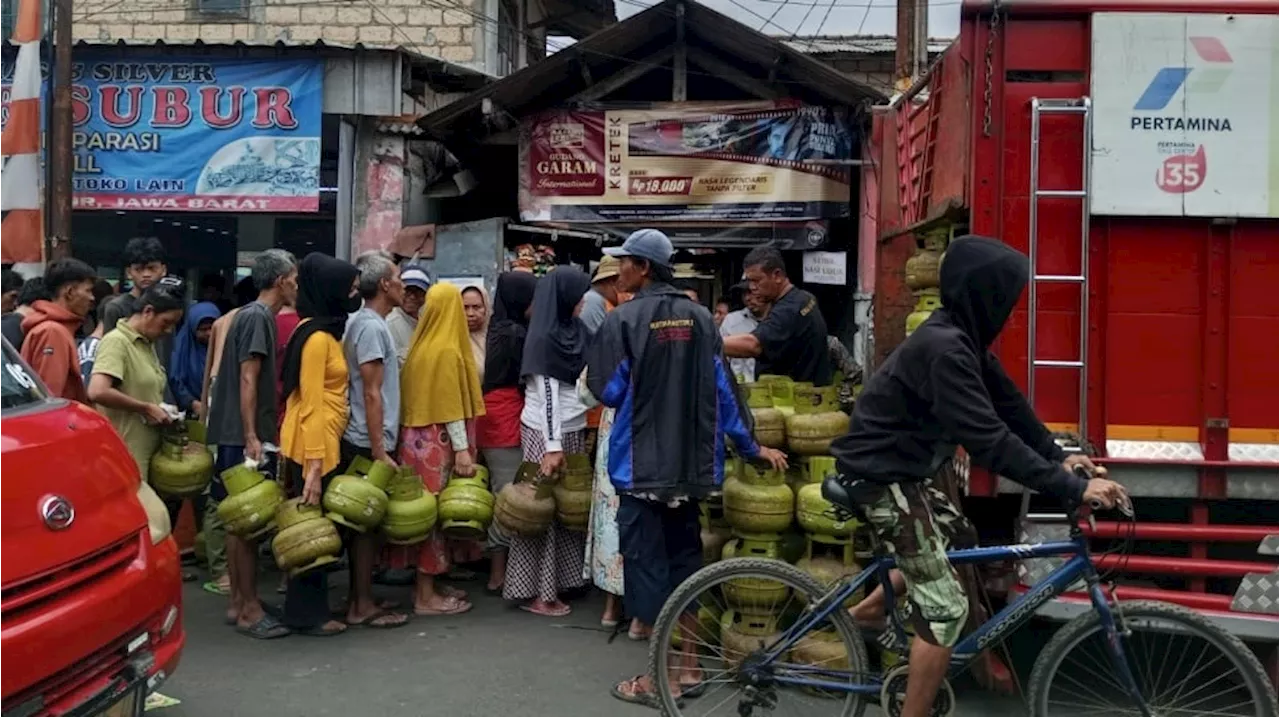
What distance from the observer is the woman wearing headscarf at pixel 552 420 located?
5449mm

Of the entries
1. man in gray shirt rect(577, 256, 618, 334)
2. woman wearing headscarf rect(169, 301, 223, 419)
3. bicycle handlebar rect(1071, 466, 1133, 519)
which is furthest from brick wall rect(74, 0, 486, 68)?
bicycle handlebar rect(1071, 466, 1133, 519)

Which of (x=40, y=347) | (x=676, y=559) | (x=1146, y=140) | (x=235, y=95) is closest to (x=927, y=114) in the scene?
(x=1146, y=140)

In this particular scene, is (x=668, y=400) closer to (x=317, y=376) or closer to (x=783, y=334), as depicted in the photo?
(x=783, y=334)

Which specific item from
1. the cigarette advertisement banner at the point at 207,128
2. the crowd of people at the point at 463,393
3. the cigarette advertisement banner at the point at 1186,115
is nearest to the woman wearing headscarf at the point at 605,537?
the crowd of people at the point at 463,393

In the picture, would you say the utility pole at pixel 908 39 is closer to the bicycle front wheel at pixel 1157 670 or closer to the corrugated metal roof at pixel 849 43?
the corrugated metal roof at pixel 849 43

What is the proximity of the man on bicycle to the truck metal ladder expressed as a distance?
0.79m

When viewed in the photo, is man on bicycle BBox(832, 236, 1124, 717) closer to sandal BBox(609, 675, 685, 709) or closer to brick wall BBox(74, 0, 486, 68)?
sandal BBox(609, 675, 685, 709)

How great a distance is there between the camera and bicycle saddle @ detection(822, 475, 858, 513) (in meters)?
3.55

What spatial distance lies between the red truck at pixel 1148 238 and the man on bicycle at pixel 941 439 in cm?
92

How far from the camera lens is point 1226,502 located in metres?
4.46

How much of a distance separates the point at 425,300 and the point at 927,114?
284 centimetres

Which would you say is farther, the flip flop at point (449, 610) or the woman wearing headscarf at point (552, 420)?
the flip flop at point (449, 610)

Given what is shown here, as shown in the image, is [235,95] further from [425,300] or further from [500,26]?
[425,300]

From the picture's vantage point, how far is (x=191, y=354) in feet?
22.6
